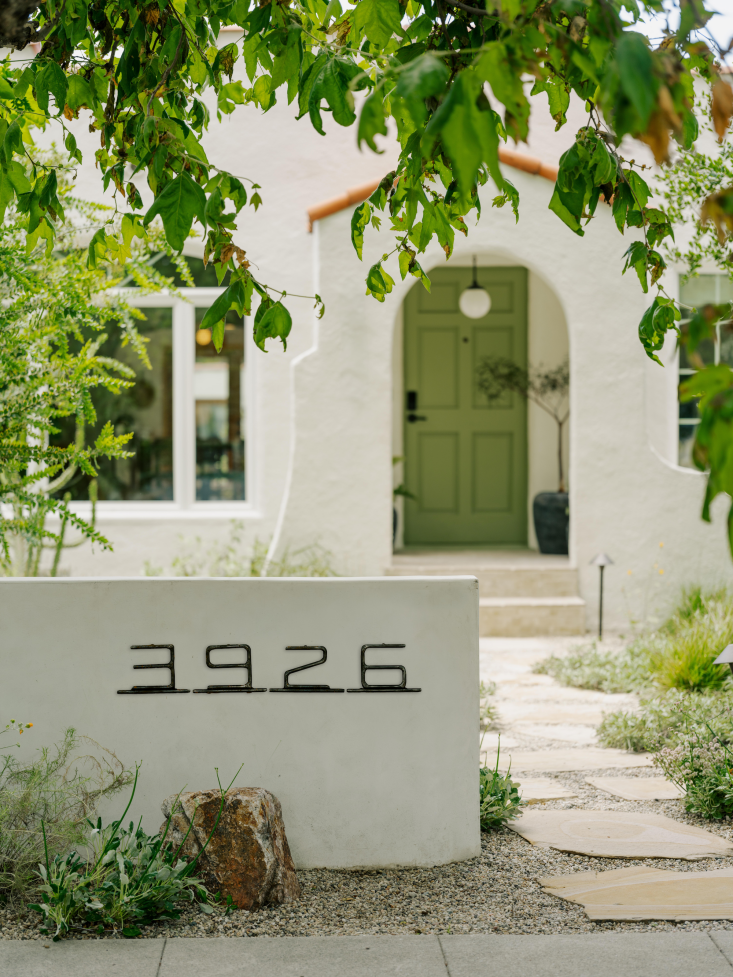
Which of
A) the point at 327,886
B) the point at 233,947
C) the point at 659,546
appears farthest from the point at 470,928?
the point at 659,546

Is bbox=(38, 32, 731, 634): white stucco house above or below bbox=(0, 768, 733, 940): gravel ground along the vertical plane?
above

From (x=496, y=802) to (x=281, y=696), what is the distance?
1.08 metres

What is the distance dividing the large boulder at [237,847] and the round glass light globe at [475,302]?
671 cm

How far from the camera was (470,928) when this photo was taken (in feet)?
9.41

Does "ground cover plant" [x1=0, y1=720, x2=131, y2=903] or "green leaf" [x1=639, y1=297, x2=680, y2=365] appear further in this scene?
"ground cover plant" [x1=0, y1=720, x2=131, y2=903]

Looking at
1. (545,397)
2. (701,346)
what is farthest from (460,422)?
(701,346)

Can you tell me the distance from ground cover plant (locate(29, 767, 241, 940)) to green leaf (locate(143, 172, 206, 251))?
73.9 inches

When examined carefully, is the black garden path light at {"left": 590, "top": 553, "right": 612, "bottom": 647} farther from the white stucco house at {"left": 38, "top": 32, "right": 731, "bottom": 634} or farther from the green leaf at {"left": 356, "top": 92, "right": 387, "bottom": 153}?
the green leaf at {"left": 356, "top": 92, "right": 387, "bottom": 153}

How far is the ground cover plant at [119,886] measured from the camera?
2762 millimetres

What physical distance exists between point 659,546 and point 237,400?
4.17 meters

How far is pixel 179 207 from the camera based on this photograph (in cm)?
209

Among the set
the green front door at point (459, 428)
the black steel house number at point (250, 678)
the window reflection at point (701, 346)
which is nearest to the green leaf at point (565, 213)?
the black steel house number at point (250, 678)

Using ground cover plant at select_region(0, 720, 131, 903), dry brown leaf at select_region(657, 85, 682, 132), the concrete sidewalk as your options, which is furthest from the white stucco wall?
dry brown leaf at select_region(657, 85, 682, 132)

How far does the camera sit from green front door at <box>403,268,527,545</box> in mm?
9828
